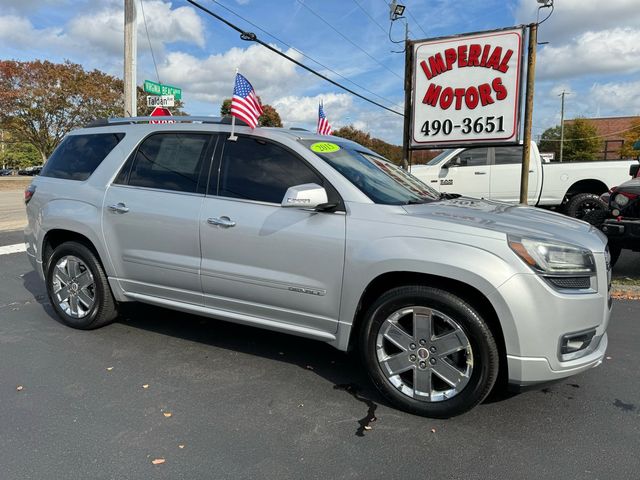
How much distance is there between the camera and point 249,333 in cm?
466

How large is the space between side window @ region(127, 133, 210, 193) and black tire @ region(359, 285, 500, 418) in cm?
178

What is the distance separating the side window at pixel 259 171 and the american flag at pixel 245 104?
0.18 meters

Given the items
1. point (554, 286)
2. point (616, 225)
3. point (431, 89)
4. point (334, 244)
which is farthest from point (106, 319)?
point (431, 89)

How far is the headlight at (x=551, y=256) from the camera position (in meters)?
2.84

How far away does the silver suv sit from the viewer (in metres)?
2.89

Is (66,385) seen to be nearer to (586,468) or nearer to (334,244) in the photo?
(334,244)

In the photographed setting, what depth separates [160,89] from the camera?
1339 cm

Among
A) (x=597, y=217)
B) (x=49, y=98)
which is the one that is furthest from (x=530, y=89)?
(x=49, y=98)

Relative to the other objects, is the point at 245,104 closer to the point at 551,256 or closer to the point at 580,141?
the point at 551,256

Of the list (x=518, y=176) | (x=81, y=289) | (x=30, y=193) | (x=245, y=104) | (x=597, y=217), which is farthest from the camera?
(x=518, y=176)

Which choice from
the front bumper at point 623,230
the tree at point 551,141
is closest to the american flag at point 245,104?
the front bumper at point 623,230

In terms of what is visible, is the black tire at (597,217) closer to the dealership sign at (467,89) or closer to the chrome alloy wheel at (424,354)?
the dealership sign at (467,89)

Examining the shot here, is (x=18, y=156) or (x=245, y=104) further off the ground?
(x=18, y=156)

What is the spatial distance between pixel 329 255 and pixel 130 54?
38.8 ft
